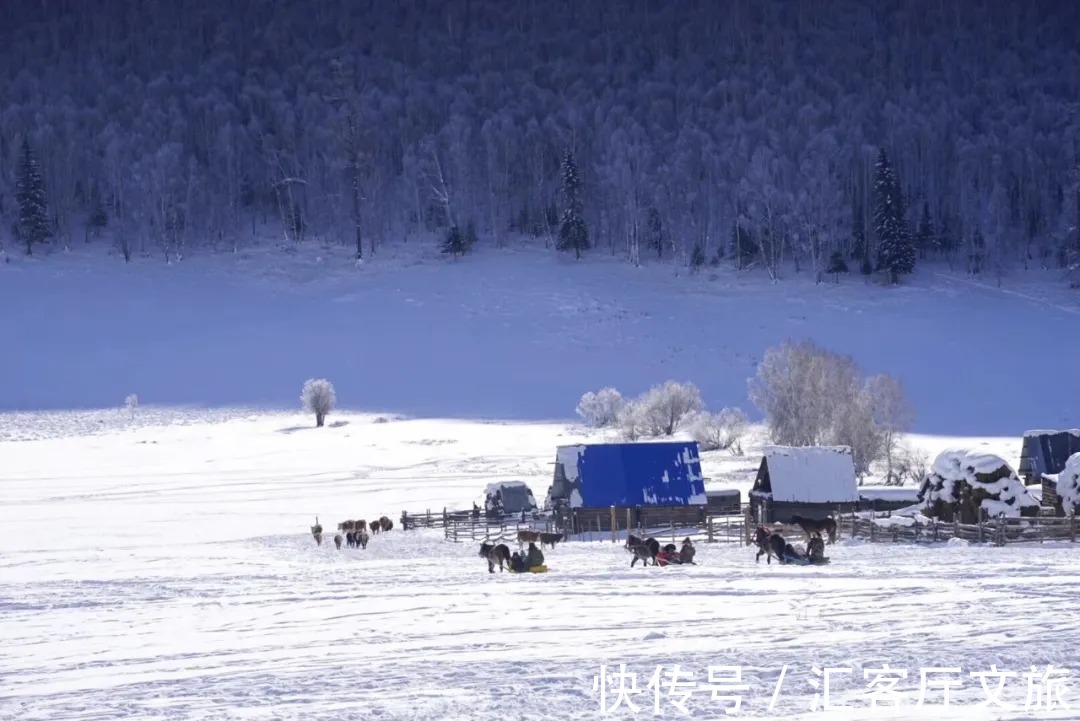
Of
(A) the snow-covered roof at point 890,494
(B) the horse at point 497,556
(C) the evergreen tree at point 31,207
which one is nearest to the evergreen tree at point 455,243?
(C) the evergreen tree at point 31,207

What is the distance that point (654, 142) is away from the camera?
10625 cm

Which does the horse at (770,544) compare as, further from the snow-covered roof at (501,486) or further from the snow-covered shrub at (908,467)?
the snow-covered shrub at (908,467)

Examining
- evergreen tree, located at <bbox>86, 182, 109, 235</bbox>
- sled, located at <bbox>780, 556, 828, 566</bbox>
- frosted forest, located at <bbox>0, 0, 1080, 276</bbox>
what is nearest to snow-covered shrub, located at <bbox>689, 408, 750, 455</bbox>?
sled, located at <bbox>780, 556, 828, 566</bbox>

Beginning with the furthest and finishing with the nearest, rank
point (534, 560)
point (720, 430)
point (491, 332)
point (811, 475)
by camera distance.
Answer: point (491, 332) < point (720, 430) < point (811, 475) < point (534, 560)

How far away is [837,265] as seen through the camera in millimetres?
88312

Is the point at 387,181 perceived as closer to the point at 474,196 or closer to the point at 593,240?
the point at 474,196

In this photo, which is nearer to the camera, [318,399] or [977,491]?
[977,491]

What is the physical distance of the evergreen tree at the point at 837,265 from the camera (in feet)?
290

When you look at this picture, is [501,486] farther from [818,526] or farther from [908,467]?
[908,467]

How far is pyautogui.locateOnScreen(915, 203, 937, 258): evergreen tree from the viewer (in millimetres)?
94838

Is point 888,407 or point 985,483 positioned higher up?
Result: point 888,407

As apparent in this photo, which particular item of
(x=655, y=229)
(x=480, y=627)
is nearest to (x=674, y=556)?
(x=480, y=627)

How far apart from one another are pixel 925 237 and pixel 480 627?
88.2m

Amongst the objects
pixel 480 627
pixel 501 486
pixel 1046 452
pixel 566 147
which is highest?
pixel 566 147
